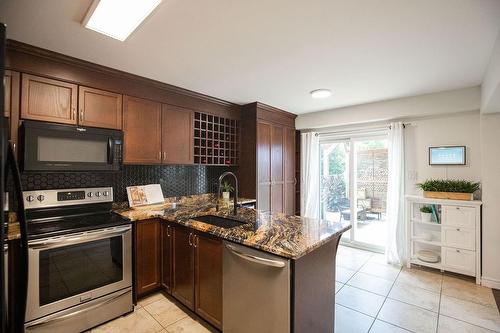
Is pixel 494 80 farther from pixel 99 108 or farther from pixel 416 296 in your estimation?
pixel 99 108

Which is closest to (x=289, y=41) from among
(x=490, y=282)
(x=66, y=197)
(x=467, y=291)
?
(x=66, y=197)

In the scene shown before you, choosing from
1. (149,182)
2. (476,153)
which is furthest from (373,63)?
(149,182)

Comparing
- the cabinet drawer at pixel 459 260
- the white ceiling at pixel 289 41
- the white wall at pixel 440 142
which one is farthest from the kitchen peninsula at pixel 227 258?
the white wall at pixel 440 142

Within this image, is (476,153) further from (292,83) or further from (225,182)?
(225,182)

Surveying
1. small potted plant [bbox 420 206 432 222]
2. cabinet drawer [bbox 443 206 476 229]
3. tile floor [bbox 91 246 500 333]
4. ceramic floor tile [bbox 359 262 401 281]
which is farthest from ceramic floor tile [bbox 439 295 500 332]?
small potted plant [bbox 420 206 432 222]

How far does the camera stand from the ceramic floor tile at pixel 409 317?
2111 millimetres

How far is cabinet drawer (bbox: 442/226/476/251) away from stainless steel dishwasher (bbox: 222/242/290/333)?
2.84m

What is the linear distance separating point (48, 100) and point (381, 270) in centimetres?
432

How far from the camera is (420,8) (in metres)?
1.54

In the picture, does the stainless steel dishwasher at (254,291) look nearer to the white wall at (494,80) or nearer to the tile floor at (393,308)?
the tile floor at (393,308)

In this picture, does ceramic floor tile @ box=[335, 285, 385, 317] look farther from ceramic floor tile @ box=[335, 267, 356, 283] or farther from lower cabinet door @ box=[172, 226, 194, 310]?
lower cabinet door @ box=[172, 226, 194, 310]

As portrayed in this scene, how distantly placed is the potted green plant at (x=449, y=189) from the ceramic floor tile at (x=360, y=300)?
163cm

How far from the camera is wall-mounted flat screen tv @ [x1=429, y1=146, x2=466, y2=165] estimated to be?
318 cm

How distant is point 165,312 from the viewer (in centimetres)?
230
